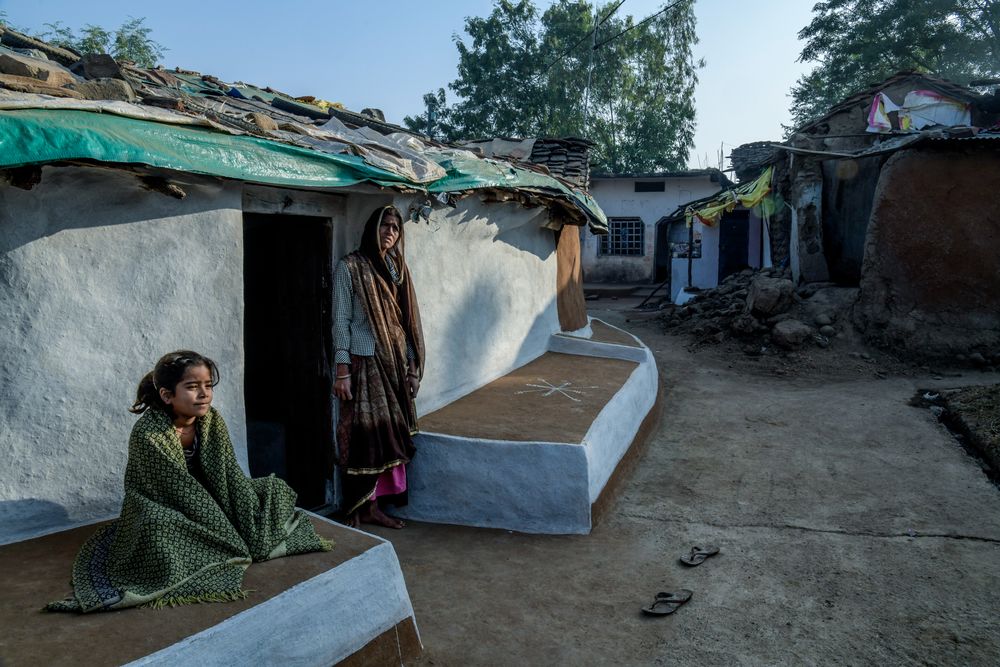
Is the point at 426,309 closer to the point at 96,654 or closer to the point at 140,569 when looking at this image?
the point at 140,569

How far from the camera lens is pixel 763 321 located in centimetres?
1052

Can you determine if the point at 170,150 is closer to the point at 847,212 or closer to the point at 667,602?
the point at 667,602

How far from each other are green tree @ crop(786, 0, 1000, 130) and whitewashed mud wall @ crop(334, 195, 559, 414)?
62.0ft

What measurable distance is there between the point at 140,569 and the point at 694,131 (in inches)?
1223

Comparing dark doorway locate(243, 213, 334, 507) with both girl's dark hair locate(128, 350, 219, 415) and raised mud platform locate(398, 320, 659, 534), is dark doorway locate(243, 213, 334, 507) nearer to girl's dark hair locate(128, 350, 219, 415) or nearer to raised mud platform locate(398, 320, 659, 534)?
raised mud platform locate(398, 320, 659, 534)

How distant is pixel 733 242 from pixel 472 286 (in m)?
14.0

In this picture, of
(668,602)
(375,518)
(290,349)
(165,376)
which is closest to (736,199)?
(290,349)

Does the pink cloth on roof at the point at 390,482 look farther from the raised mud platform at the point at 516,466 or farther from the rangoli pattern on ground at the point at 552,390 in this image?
the rangoli pattern on ground at the point at 552,390

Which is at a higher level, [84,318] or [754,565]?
[84,318]

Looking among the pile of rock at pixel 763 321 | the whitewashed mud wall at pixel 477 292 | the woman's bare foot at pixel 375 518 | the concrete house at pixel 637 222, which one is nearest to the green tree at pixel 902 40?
the concrete house at pixel 637 222

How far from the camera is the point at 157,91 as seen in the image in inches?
180

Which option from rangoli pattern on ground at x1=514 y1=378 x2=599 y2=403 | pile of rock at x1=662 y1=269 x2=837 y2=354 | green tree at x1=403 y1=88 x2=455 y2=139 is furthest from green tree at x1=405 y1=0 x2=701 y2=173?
rangoli pattern on ground at x1=514 y1=378 x2=599 y2=403

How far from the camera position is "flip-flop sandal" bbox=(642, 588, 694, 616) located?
3506 mm

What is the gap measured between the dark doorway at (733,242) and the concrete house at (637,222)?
446cm
